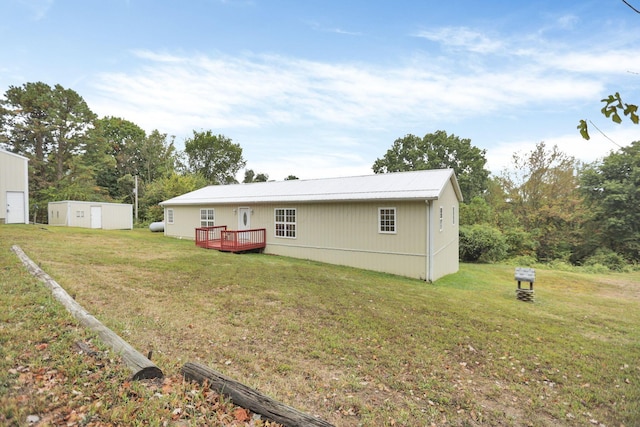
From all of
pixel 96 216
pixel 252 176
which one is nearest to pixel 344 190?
pixel 96 216

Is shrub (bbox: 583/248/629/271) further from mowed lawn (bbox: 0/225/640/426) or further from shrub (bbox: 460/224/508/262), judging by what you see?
mowed lawn (bbox: 0/225/640/426)

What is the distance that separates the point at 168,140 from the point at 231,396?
3982 cm

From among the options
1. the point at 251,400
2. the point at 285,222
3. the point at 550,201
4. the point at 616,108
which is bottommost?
the point at 251,400

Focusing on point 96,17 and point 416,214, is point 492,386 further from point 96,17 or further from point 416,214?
point 96,17

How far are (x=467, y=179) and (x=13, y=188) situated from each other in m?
38.0

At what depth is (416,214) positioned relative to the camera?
37.8 feet

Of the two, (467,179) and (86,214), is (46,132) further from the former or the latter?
(467,179)

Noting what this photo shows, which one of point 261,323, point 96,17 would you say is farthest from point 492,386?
point 96,17

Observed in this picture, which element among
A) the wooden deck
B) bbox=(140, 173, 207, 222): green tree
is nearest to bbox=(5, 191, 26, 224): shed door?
bbox=(140, 173, 207, 222): green tree

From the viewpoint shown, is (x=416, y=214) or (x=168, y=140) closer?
(x=416, y=214)

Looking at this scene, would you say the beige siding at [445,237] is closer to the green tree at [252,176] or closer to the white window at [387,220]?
the white window at [387,220]

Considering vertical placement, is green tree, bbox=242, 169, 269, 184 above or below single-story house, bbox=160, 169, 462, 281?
above

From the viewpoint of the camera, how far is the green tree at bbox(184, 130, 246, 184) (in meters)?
40.8

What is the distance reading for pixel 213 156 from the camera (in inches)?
1647
